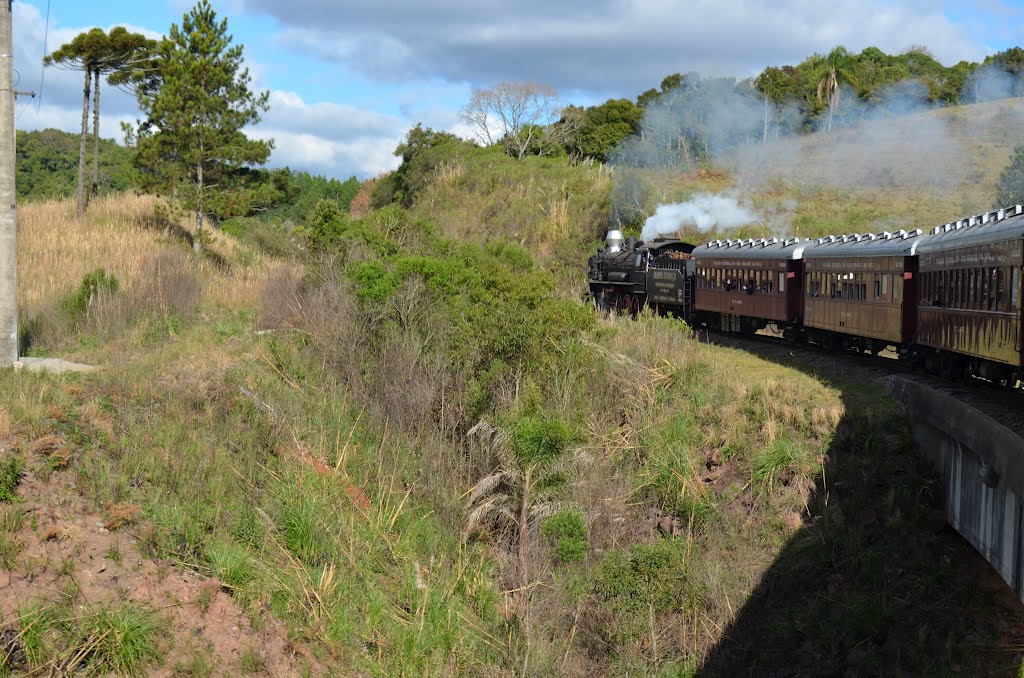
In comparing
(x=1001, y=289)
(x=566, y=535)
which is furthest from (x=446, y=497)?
(x=1001, y=289)

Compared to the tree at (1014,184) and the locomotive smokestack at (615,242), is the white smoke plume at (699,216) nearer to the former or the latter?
the locomotive smokestack at (615,242)

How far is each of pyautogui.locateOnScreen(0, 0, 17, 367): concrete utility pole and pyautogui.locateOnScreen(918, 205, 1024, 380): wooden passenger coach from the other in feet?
50.0

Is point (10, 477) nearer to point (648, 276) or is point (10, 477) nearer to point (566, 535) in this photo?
point (566, 535)

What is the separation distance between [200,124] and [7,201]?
16.8m

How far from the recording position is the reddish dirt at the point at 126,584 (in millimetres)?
9859

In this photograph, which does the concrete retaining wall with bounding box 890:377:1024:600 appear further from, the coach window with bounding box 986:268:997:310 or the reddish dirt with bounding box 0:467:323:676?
the reddish dirt with bounding box 0:467:323:676

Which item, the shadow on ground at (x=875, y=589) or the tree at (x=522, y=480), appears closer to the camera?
the shadow on ground at (x=875, y=589)

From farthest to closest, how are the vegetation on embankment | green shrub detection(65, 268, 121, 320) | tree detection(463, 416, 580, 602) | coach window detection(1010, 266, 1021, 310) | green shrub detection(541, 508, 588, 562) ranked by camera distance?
1. green shrub detection(65, 268, 121, 320)
2. tree detection(463, 416, 580, 602)
3. green shrub detection(541, 508, 588, 562)
4. coach window detection(1010, 266, 1021, 310)
5. the vegetation on embankment

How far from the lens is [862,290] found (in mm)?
21188

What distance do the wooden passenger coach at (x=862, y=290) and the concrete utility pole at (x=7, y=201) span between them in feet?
53.9

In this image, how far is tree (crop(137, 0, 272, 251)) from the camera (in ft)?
101

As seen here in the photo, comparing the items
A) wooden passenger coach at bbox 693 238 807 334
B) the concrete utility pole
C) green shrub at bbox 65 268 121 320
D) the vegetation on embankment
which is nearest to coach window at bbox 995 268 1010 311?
the vegetation on embankment

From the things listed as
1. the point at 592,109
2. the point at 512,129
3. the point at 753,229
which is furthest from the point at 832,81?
the point at 753,229

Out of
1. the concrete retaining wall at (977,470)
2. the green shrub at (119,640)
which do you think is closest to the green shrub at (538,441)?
the concrete retaining wall at (977,470)
